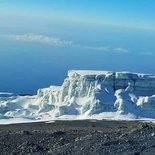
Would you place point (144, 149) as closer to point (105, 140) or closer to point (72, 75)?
point (105, 140)

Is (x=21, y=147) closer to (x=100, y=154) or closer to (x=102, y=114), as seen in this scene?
(x=100, y=154)

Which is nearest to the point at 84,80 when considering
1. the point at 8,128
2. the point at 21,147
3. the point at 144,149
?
the point at 8,128

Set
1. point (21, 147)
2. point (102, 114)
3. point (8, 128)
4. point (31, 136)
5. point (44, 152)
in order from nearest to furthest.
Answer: point (44, 152) < point (21, 147) < point (31, 136) < point (8, 128) < point (102, 114)

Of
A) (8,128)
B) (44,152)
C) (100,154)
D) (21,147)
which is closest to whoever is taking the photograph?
(100,154)

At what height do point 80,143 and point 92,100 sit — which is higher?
point 80,143

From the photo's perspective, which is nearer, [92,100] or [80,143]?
[80,143]

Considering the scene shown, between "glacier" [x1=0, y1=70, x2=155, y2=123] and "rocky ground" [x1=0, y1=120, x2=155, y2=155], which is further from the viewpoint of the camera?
"glacier" [x1=0, y1=70, x2=155, y2=123]

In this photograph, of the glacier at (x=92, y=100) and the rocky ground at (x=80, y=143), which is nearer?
the rocky ground at (x=80, y=143)

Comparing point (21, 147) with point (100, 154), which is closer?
point (100, 154)
